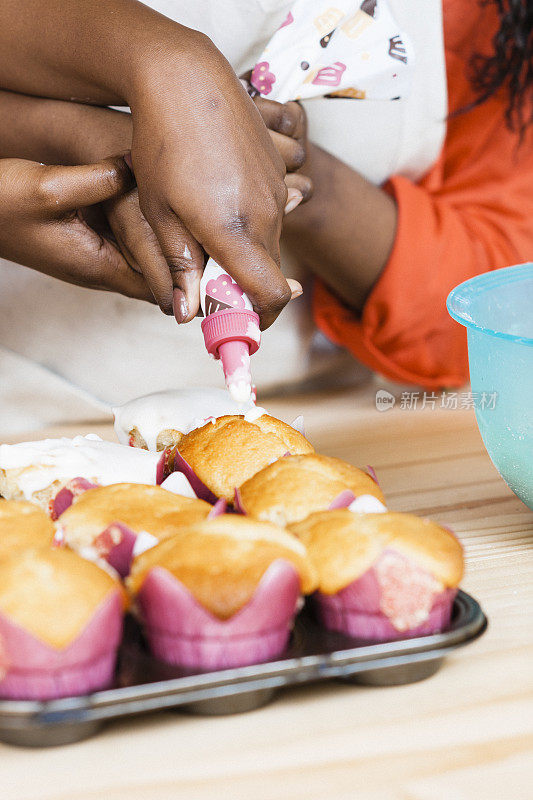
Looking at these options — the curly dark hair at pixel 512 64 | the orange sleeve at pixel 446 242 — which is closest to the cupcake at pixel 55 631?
the orange sleeve at pixel 446 242

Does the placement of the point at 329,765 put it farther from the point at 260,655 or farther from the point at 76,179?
the point at 76,179

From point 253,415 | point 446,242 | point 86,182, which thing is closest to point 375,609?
point 253,415

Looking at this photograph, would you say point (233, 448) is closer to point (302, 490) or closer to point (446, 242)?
point (302, 490)

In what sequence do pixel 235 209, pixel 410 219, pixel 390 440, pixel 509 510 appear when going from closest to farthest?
pixel 235 209 < pixel 509 510 < pixel 390 440 < pixel 410 219

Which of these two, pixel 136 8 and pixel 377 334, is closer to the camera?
pixel 136 8

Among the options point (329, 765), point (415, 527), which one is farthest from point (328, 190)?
point (329, 765)

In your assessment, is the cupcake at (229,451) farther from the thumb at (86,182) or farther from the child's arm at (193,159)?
the thumb at (86,182)

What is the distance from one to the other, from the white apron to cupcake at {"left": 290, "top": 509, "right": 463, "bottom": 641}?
68 cm

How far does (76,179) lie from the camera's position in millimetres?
588

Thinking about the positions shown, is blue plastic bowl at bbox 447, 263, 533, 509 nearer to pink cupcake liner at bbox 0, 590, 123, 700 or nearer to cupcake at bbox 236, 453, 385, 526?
cupcake at bbox 236, 453, 385, 526

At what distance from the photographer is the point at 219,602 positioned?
0.37 m

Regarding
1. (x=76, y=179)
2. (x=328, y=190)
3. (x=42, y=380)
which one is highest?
(x=76, y=179)

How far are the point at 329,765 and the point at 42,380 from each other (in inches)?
31.3

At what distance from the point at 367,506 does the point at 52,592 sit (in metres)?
0.17
